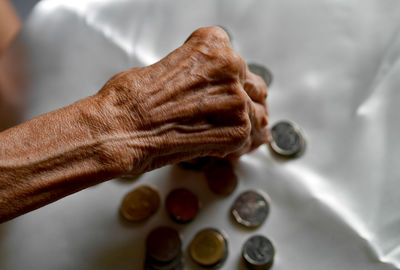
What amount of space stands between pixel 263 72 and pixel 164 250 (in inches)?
23.0

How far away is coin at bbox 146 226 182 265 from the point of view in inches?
39.4

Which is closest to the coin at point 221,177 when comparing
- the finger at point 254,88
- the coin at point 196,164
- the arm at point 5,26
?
the coin at point 196,164

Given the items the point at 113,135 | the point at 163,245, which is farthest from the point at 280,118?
the point at 113,135

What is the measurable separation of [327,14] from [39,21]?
0.96m

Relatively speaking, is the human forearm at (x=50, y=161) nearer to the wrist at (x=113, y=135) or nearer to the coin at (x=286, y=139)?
the wrist at (x=113, y=135)

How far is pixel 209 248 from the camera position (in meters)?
1.02

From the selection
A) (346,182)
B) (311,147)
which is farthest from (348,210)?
(311,147)

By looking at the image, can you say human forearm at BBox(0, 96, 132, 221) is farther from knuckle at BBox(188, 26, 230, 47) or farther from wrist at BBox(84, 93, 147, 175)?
knuckle at BBox(188, 26, 230, 47)

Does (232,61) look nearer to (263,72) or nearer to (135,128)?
(135,128)

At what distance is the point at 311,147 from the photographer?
113cm

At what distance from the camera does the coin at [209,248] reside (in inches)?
39.8

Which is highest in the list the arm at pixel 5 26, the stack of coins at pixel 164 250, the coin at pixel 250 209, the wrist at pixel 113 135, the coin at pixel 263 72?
the arm at pixel 5 26

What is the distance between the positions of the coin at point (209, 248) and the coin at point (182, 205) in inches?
2.2

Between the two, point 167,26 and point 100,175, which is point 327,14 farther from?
point 100,175
